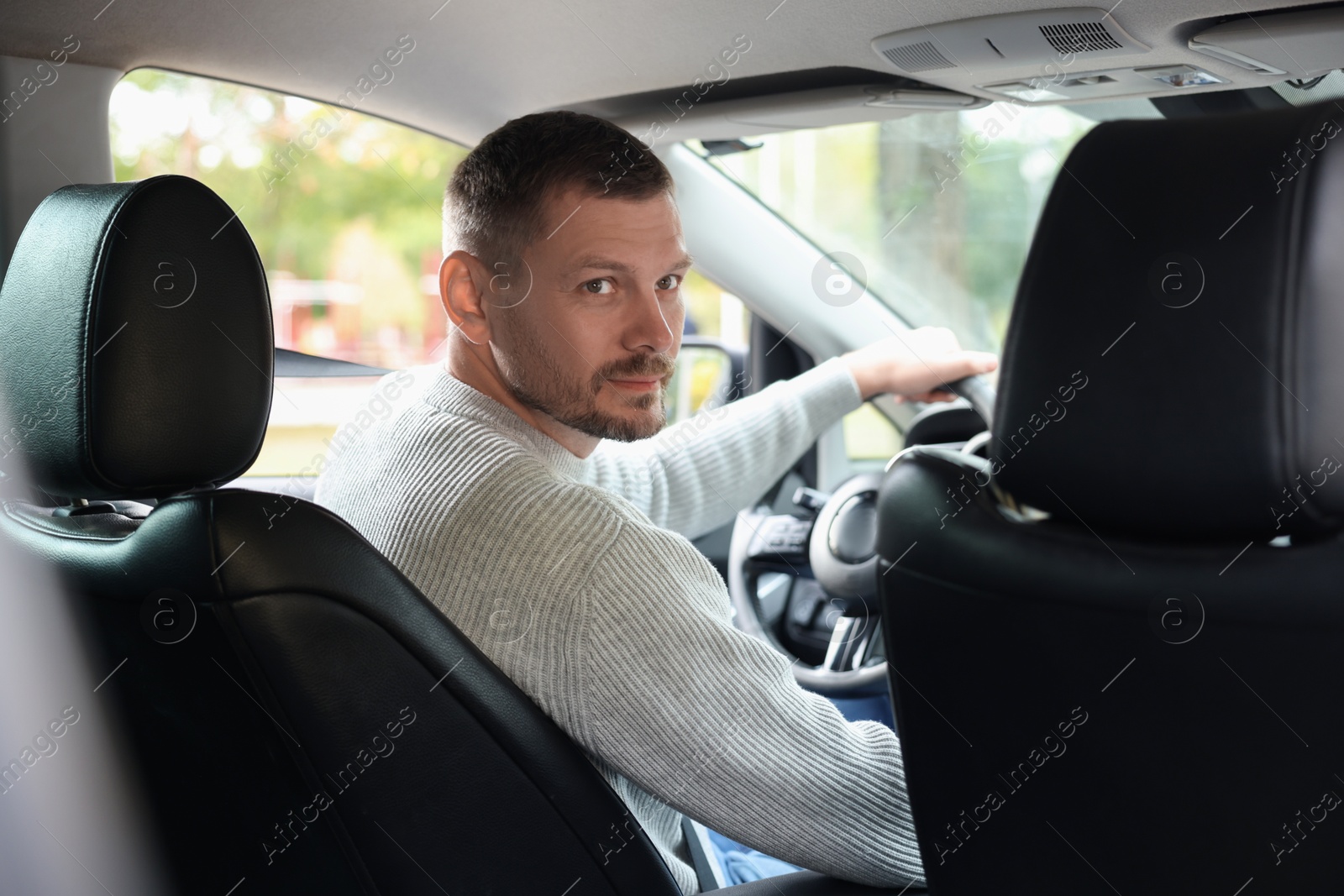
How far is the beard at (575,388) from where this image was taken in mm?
1608

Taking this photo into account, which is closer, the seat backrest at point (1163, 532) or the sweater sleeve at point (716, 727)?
the seat backrest at point (1163, 532)

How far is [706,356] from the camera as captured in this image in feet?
10.3

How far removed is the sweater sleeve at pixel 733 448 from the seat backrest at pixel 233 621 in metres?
1.02

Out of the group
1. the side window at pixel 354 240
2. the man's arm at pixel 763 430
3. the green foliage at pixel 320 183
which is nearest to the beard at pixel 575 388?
the man's arm at pixel 763 430

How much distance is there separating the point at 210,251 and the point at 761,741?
2.65ft

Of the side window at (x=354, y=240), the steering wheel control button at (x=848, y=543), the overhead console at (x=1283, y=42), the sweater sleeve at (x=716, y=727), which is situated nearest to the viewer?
the sweater sleeve at (x=716, y=727)

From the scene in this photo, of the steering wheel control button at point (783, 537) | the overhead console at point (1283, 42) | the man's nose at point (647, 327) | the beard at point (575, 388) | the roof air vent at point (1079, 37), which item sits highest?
the roof air vent at point (1079, 37)

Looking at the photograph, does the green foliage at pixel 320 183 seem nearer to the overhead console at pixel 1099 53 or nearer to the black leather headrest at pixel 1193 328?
the overhead console at pixel 1099 53

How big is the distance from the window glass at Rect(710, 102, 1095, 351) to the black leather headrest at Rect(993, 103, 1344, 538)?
1269 millimetres

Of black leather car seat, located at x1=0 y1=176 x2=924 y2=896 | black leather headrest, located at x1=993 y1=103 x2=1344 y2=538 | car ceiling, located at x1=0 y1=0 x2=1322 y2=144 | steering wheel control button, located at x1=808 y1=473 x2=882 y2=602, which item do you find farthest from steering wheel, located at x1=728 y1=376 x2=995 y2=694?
black leather headrest, located at x1=993 y1=103 x2=1344 y2=538

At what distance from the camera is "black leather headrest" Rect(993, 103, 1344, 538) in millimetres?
854

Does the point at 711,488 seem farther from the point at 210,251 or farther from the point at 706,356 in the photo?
the point at 210,251

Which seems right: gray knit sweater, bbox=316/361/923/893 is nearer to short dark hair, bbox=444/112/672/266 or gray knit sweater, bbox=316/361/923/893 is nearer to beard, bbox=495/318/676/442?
beard, bbox=495/318/676/442

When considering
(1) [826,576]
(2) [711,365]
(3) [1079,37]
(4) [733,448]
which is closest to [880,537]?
(3) [1079,37]
